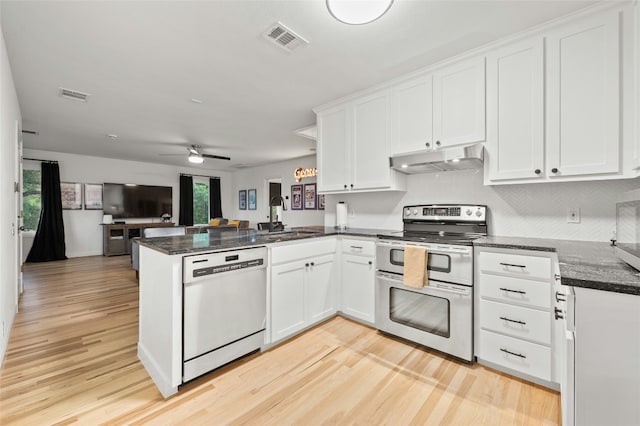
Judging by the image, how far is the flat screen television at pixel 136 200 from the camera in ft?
23.4

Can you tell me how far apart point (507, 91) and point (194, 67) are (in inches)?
107

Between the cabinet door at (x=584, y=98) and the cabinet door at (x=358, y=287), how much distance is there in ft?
5.46

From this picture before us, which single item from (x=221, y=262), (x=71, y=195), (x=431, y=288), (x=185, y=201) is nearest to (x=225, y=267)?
(x=221, y=262)

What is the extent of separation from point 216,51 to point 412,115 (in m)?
1.85

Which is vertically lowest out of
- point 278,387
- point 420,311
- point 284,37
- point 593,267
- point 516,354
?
point 278,387

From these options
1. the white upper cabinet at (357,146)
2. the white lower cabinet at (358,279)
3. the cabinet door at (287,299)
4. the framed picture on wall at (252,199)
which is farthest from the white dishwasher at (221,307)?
the framed picture on wall at (252,199)

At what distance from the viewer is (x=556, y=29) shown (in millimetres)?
1983

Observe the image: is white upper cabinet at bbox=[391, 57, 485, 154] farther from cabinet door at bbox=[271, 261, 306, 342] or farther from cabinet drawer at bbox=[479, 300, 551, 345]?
cabinet door at bbox=[271, 261, 306, 342]

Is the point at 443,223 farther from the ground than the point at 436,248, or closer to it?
farther from the ground

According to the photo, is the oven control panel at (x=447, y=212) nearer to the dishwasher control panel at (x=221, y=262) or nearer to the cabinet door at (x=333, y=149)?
the cabinet door at (x=333, y=149)

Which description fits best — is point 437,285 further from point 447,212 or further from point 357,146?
point 357,146

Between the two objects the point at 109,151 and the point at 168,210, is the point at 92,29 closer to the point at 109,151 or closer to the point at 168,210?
the point at 109,151

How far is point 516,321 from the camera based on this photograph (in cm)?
191

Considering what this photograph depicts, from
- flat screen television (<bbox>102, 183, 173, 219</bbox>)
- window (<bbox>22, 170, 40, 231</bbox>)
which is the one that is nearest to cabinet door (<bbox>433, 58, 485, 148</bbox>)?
flat screen television (<bbox>102, 183, 173, 219</bbox>)
